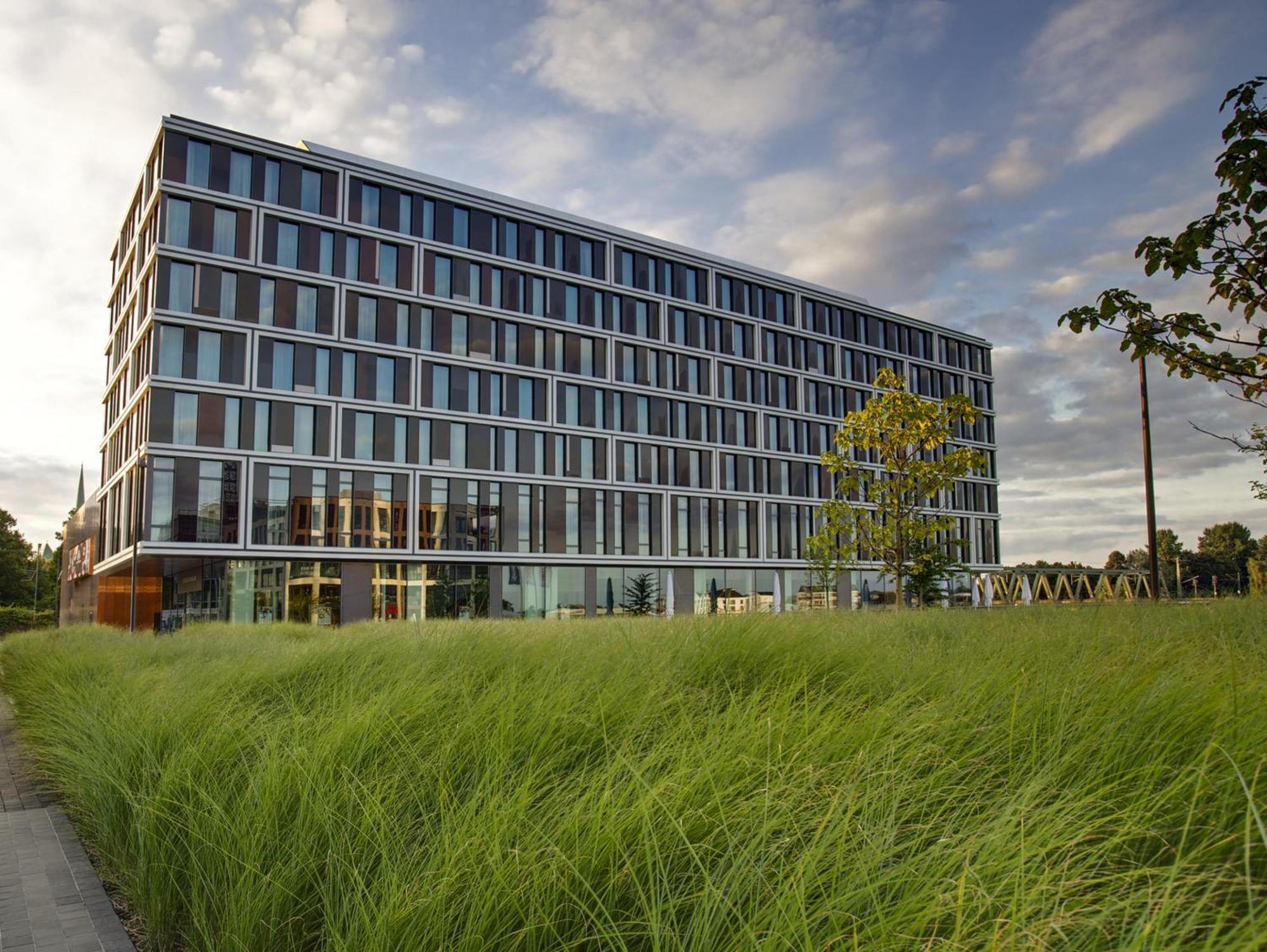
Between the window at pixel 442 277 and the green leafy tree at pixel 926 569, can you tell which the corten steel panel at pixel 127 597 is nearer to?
the window at pixel 442 277

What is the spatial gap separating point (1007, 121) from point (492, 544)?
34032 mm

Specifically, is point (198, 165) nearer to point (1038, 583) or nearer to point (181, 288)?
point (181, 288)

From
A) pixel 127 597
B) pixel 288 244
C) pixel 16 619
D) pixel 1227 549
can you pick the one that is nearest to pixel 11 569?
pixel 16 619

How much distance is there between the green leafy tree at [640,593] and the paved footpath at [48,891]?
130 ft

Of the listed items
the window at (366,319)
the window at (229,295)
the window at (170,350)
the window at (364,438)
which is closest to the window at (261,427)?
the window at (170,350)

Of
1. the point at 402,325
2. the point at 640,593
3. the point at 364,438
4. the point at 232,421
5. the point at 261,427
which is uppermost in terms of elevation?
the point at 402,325

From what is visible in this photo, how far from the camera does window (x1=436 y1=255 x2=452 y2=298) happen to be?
41.3 m

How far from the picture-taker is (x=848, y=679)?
515cm

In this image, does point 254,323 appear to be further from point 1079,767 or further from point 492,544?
point 1079,767

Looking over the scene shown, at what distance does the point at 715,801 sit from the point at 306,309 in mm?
38714

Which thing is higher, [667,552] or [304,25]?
[304,25]

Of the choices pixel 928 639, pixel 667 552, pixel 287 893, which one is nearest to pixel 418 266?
pixel 667 552

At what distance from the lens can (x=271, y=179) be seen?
1471 inches

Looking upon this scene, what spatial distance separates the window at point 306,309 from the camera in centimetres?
3744
